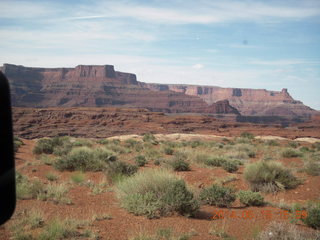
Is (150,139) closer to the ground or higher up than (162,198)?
closer to the ground

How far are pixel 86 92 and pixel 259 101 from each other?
340ft

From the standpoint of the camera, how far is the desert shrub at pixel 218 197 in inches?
320

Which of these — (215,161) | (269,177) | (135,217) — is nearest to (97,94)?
(215,161)

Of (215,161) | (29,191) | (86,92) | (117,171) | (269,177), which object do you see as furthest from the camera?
(86,92)

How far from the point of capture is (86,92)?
12506cm

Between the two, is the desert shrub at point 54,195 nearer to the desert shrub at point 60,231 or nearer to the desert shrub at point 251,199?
the desert shrub at point 60,231

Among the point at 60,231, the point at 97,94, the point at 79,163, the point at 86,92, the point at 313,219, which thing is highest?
the point at 86,92

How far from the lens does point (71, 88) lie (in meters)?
126

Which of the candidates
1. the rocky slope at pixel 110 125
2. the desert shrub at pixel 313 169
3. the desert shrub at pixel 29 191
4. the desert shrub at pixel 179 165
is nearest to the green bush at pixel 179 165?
the desert shrub at pixel 179 165

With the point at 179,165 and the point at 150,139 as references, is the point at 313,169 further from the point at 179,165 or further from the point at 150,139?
the point at 150,139

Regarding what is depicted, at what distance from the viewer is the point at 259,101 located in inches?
6993

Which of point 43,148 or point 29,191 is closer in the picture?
point 29,191

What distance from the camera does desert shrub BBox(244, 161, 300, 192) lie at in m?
10.4

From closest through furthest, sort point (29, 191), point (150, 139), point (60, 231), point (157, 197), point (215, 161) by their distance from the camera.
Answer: point (60, 231) → point (157, 197) → point (29, 191) → point (215, 161) → point (150, 139)
